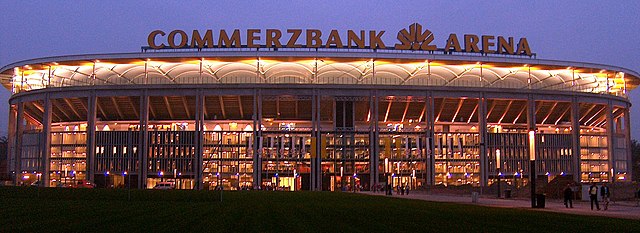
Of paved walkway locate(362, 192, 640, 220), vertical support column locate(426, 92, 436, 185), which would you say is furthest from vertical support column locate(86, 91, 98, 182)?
paved walkway locate(362, 192, 640, 220)

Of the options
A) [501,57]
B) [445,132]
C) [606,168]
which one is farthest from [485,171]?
[606,168]

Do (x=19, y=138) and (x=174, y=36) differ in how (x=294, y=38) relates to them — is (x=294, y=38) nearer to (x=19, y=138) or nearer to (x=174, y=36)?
(x=174, y=36)

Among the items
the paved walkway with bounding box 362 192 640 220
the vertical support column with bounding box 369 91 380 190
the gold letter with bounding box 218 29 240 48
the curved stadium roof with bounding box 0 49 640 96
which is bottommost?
the paved walkway with bounding box 362 192 640 220

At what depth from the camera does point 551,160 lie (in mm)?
109812

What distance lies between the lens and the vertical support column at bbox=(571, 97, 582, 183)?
352ft

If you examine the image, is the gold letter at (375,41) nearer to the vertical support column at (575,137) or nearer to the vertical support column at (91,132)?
the vertical support column at (575,137)

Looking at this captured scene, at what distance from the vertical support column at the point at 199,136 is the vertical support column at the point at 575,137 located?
54.7 m

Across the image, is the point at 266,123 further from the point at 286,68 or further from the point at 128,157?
the point at 128,157

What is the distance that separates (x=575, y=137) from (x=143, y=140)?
209 ft

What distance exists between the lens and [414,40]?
100938mm

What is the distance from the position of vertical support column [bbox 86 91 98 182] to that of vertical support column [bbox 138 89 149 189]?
6885 mm

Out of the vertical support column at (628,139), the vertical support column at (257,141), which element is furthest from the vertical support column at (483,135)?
A: the vertical support column at (257,141)

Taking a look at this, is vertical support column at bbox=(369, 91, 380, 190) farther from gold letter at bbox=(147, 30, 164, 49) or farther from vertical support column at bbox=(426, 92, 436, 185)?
gold letter at bbox=(147, 30, 164, 49)

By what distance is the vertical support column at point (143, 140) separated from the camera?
333 feet
